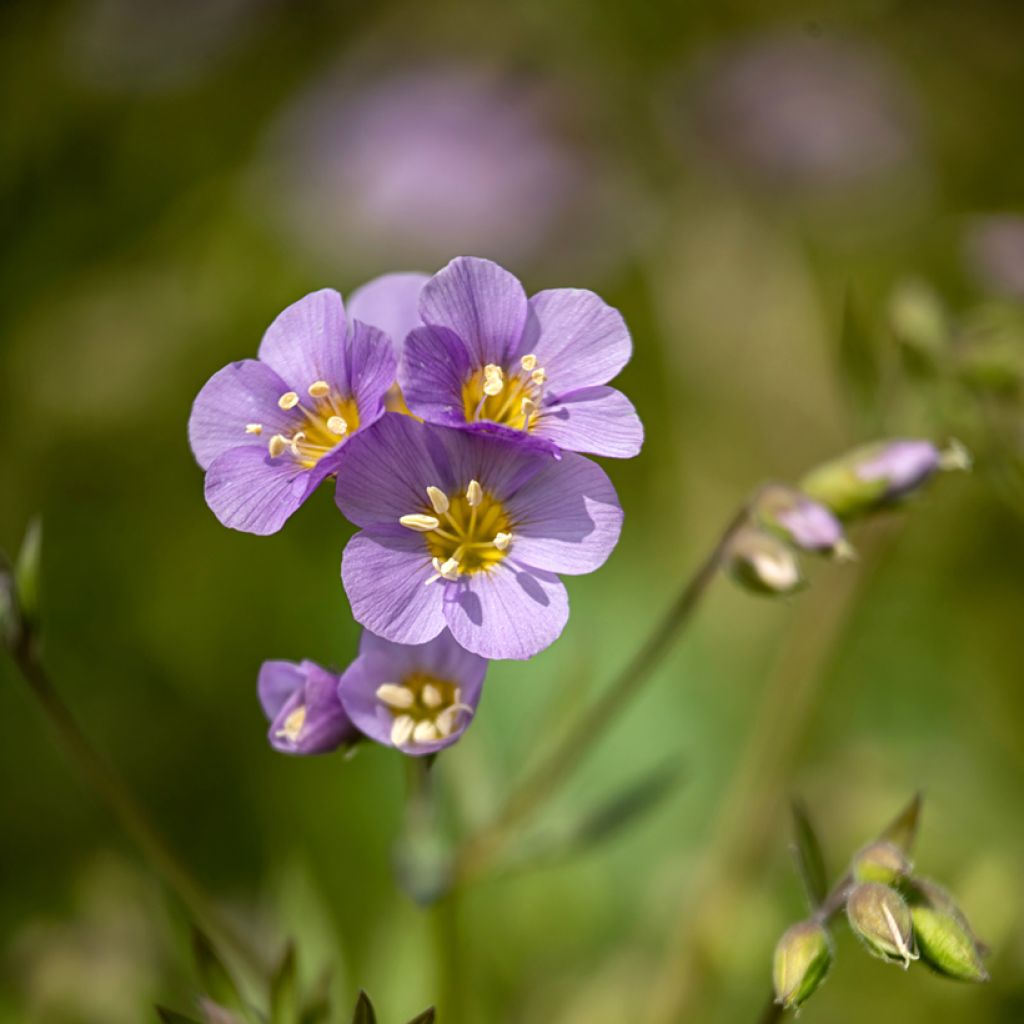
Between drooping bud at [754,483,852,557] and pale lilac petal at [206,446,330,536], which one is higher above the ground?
pale lilac petal at [206,446,330,536]

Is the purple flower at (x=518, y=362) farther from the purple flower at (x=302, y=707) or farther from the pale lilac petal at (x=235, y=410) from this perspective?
the purple flower at (x=302, y=707)

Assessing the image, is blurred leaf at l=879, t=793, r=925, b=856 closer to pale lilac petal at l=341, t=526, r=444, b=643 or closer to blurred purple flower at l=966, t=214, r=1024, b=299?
pale lilac petal at l=341, t=526, r=444, b=643

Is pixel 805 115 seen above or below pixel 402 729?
below

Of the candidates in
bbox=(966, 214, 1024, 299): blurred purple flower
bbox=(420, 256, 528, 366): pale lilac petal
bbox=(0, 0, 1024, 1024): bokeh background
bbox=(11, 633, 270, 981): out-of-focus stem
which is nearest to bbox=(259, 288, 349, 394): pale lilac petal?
bbox=(420, 256, 528, 366): pale lilac petal

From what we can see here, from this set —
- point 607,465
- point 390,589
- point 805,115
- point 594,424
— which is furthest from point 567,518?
point 805,115

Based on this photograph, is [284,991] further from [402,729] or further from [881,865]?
[881,865]

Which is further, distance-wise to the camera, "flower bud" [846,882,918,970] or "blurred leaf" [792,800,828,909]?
"blurred leaf" [792,800,828,909]

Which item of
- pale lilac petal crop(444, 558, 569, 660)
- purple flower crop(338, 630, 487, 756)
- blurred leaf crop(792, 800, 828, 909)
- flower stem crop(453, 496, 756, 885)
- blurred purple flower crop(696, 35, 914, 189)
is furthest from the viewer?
blurred purple flower crop(696, 35, 914, 189)
